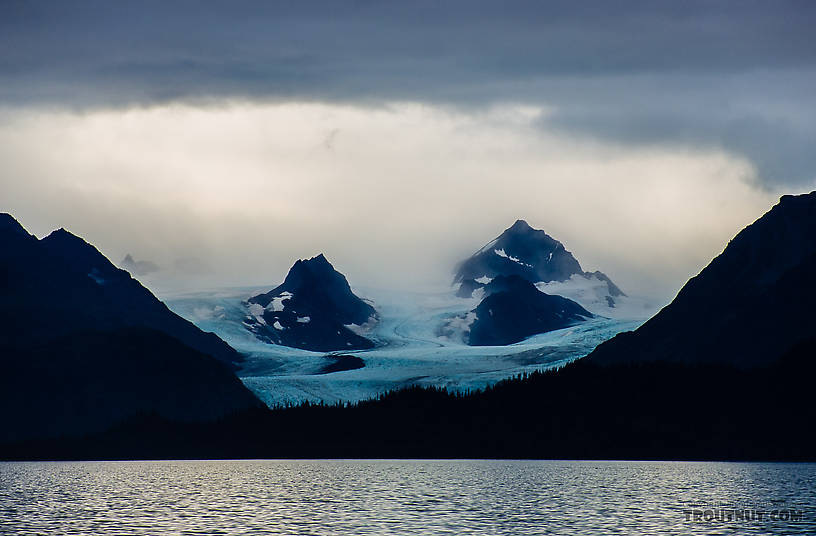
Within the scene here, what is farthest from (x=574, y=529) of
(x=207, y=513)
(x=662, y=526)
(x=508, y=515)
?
(x=207, y=513)

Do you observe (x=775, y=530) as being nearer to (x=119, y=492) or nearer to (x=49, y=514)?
(x=49, y=514)

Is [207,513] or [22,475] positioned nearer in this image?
[207,513]

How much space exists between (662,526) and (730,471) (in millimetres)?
82260

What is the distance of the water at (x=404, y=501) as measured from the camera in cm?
7706

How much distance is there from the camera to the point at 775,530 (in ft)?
239

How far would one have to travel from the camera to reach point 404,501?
99.9 metres

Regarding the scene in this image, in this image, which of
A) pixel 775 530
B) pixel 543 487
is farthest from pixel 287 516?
pixel 543 487

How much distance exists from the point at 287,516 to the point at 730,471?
84.6m

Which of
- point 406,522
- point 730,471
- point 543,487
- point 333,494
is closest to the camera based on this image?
point 406,522

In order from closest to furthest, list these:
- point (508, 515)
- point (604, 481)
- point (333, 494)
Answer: point (508, 515) < point (333, 494) < point (604, 481)

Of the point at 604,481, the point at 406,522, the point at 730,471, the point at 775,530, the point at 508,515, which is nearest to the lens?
the point at 775,530

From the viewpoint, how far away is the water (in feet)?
253

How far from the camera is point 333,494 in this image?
365ft

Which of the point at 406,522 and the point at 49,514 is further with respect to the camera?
the point at 49,514
